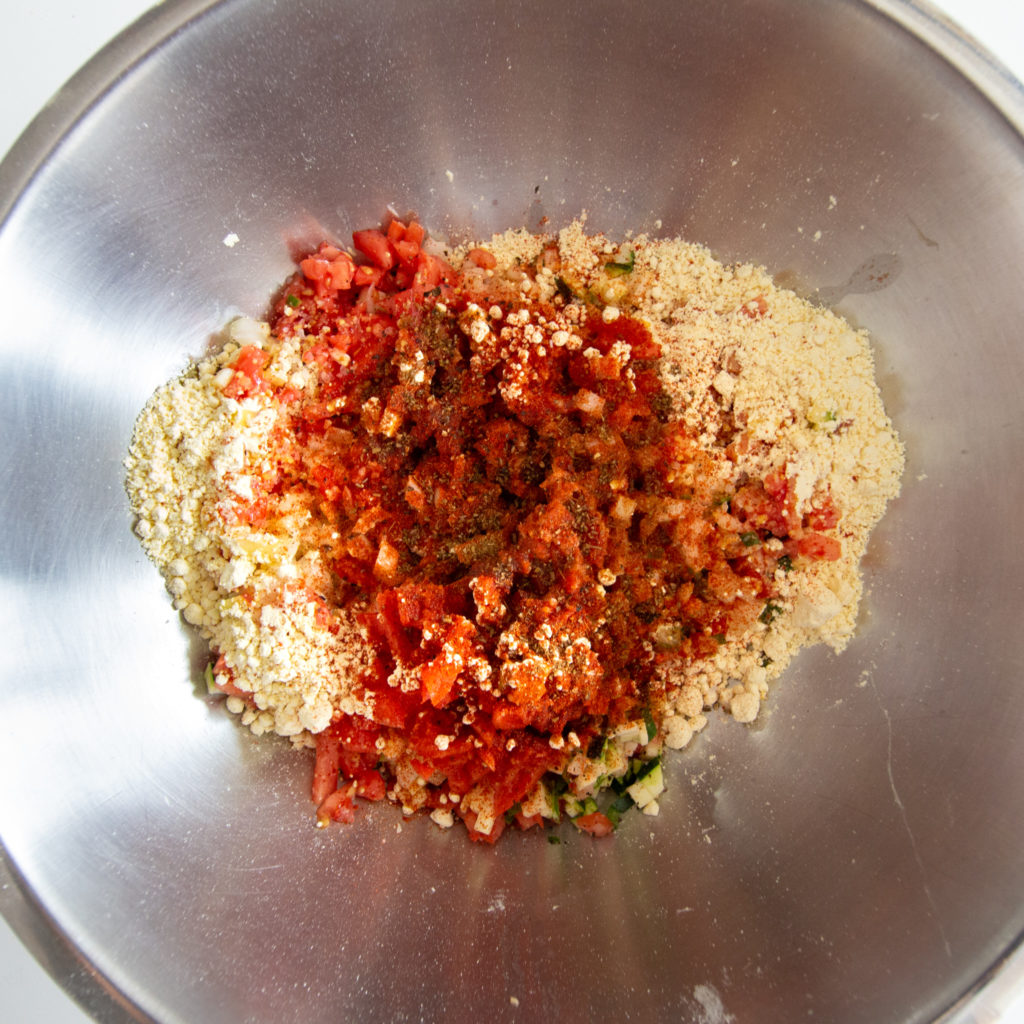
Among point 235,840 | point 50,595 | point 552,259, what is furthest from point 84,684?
→ point 552,259

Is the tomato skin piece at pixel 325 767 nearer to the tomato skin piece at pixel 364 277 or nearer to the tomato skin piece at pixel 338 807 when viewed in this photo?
the tomato skin piece at pixel 338 807

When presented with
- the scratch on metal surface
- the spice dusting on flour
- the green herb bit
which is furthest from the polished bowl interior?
the green herb bit

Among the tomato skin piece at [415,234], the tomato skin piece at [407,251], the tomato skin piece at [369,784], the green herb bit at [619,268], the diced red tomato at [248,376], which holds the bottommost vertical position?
the tomato skin piece at [369,784]

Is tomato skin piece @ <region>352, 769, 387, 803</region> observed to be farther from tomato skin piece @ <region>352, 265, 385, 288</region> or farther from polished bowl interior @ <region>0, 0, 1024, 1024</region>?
tomato skin piece @ <region>352, 265, 385, 288</region>

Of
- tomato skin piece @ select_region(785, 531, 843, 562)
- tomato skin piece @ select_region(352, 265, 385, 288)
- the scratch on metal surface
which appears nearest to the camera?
the scratch on metal surface

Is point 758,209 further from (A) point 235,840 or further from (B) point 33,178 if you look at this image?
(A) point 235,840

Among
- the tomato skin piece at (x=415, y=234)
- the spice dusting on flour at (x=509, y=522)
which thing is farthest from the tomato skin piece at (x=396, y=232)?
the spice dusting on flour at (x=509, y=522)
